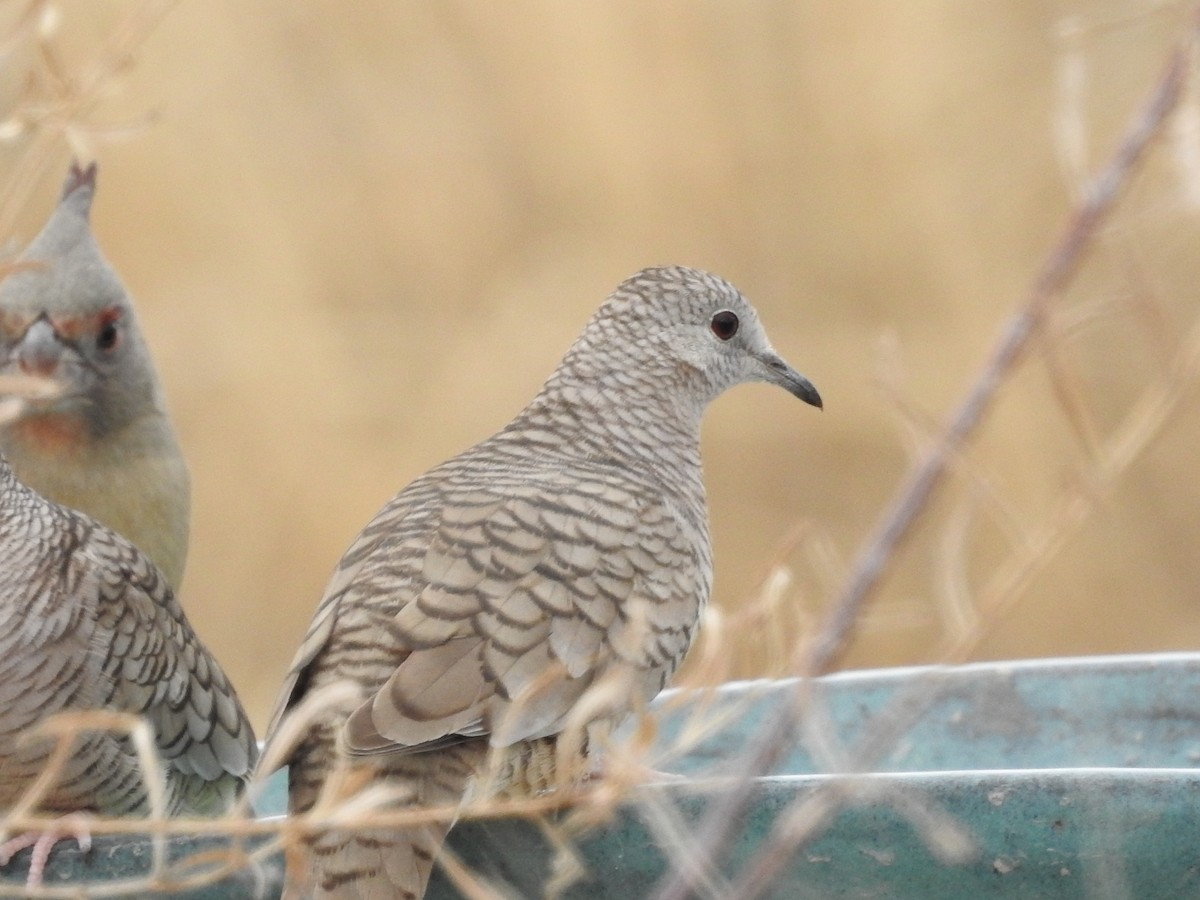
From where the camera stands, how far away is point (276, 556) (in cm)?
504

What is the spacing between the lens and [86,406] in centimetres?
294

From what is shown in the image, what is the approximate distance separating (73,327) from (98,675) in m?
1.14

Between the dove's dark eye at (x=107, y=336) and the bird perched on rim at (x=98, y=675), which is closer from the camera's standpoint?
the bird perched on rim at (x=98, y=675)

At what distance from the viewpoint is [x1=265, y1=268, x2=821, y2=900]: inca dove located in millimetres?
1592

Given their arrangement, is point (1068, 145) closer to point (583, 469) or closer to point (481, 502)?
point (481, 502)

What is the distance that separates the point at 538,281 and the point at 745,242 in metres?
0.53

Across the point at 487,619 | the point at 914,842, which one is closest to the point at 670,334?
the point at 487,619

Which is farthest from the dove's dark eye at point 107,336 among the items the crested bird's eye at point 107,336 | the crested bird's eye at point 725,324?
the crested bird's eye at point 725,324

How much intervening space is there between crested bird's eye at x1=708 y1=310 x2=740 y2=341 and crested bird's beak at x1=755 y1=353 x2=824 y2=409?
55 millimetres

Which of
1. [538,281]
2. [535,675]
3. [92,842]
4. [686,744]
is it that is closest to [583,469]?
[535,675]

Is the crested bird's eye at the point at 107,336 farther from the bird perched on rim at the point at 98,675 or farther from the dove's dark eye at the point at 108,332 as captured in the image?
the bird perched on rim at the point at 98,675

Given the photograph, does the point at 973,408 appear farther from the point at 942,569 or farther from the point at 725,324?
the point at 725,324

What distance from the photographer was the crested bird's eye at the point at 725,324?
7.68ft

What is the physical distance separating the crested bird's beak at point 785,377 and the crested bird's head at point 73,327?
40.9 inches
